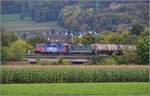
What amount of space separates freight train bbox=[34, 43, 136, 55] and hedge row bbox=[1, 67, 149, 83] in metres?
17.7

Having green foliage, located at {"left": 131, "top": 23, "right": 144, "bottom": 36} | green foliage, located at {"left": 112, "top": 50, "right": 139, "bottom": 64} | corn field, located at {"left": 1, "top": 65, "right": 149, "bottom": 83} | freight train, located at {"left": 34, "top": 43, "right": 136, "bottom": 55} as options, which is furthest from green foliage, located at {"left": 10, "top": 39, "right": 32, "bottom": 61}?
corn field, located at {"left": 1, "top": 65, "right": 149, "bottom": 83}

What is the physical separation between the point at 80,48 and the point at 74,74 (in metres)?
18.7

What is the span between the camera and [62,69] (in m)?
24.6

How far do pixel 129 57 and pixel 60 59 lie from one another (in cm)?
637

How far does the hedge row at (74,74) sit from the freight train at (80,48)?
17.7 meters

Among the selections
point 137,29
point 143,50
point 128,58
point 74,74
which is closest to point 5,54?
point 128,58

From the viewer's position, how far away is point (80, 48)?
42812 millimetres

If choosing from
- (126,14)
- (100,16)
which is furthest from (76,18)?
(126,14)

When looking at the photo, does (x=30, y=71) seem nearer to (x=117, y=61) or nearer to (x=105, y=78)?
(x=105, y=78)

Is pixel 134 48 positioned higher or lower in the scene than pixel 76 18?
lower

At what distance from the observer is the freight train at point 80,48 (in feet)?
143

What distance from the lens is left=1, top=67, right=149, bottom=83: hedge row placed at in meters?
23.3

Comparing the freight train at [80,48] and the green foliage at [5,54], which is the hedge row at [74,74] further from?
the freight train at [80,48]

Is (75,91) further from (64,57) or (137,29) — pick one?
(137,29)
